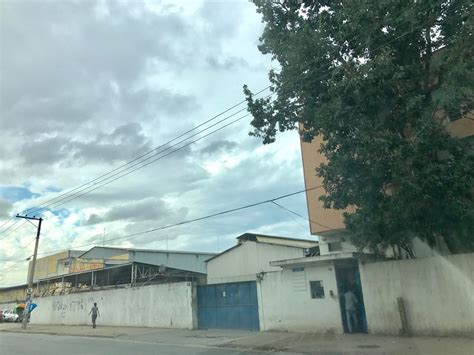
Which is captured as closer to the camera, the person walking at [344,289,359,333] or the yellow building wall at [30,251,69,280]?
the person walking at [344,289,359,333]

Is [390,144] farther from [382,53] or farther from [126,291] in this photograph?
[126,291]

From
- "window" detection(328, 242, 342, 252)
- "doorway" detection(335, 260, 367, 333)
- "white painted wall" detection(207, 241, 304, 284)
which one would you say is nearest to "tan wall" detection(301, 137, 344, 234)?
"window" detection(328, 242, 342, 252)

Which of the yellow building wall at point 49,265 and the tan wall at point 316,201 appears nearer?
the tan wall at point 316,201

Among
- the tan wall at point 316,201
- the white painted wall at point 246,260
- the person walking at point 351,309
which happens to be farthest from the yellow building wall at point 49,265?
the person walking at point 351,309

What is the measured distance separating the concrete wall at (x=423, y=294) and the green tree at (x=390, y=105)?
87 centimetres

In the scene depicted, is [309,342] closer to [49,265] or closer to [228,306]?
[228,306]

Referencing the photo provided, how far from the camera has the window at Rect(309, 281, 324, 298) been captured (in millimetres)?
17984

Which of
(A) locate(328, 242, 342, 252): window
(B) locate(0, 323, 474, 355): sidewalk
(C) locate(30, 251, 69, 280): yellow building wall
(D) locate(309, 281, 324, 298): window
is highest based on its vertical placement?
(C) locate(30, 251, 69, 280): yellow building wall

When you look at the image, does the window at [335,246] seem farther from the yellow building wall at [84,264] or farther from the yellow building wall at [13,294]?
the yellow building wall at [13,294]

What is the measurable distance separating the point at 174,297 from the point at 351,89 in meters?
15.8

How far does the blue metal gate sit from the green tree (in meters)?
7.28

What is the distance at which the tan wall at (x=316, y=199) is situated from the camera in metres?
20.5

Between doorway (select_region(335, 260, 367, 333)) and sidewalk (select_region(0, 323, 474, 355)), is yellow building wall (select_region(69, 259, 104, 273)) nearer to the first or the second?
sidewalk (select_region(0, 323, 474, 355))

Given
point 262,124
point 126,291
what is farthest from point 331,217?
point 126,291
